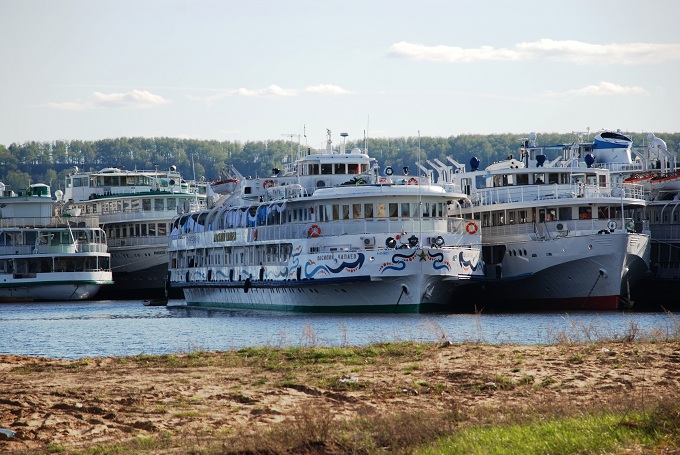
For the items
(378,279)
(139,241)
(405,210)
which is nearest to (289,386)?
(378,279)

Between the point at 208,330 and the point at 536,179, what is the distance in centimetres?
2371

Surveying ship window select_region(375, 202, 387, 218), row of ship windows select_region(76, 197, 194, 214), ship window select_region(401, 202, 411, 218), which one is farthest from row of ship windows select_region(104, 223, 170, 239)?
ship window select_region(401, 202, 411, 218)

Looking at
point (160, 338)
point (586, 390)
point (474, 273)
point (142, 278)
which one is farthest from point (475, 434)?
point (142, 278)

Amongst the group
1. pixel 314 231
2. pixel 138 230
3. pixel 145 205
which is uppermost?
pixel 145 205

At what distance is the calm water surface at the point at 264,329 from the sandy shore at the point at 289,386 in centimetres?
510

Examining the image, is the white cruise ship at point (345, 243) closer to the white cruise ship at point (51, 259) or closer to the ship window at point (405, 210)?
the ship window at point (405, 210)

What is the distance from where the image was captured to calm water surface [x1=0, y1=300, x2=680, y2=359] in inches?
1464

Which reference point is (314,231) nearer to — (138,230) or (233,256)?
(233,256)

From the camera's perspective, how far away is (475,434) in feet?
53.8

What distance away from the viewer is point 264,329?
155 ft

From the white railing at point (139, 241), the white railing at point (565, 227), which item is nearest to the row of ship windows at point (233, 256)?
the white railing at point (565, 227)

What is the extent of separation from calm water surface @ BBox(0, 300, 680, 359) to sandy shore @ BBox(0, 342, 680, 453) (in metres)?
5.10

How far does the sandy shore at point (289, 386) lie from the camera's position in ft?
62.5

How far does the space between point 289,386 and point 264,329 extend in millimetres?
25093
